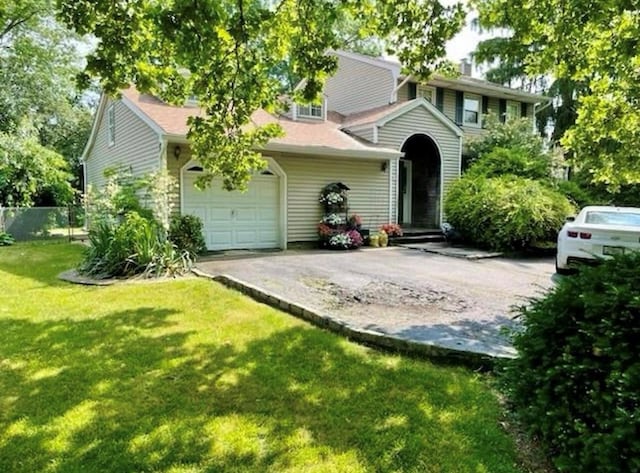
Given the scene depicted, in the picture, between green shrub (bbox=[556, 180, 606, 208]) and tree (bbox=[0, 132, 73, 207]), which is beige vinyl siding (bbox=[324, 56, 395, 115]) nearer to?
green shrub (bbox=[556, 180, 606, 208])

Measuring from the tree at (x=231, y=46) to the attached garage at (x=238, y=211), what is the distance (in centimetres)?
415

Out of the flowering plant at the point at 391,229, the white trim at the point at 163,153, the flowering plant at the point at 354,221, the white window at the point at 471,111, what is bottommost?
the flowering plant at the point at 391,229

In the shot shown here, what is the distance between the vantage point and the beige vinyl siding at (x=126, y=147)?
1173cm

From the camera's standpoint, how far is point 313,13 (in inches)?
229

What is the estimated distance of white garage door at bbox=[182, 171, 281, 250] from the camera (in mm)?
11312

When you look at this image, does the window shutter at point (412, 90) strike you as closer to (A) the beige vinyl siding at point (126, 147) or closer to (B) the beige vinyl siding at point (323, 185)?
(B) the beige vinyl siding at point (323, 185)

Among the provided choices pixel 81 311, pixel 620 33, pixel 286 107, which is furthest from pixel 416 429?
pixel 620 33

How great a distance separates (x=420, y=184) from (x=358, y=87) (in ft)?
16.3

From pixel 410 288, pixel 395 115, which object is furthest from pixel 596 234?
pixel 395 115

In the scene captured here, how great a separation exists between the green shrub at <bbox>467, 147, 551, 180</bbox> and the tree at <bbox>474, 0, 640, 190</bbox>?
20.8 feet

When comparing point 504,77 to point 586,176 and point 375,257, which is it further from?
point 375,257

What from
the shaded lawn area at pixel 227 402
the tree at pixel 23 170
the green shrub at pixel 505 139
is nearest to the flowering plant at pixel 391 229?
the green shrub at pixel 505 139

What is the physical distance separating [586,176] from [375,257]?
11106mm

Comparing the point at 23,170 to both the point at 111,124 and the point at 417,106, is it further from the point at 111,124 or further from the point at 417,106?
the point at 417,106
